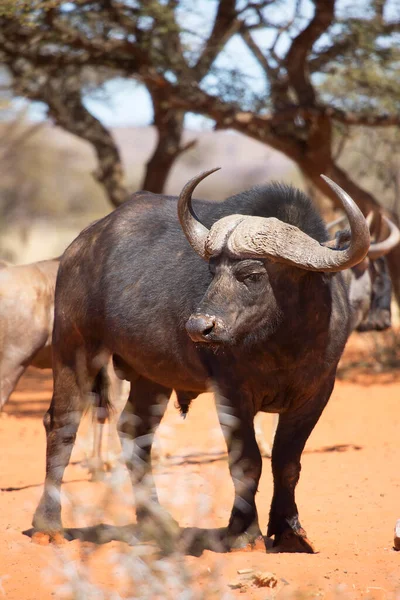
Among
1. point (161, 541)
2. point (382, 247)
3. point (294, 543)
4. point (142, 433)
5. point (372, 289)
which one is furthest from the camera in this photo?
point (372, 289)

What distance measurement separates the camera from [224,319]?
14.0ft

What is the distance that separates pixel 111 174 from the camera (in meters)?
13.7

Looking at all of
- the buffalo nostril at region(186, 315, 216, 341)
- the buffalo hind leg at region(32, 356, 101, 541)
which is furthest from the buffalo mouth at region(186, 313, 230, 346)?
the buffalo hind leg at region(32, 356, 101, 541)

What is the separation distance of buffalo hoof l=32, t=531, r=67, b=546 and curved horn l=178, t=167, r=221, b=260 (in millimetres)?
1972

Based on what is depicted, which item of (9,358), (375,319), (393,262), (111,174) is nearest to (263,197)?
(9,358)

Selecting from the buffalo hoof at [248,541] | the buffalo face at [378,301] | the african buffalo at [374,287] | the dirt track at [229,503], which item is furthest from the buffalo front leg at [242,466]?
the buffalo face at [378,301]

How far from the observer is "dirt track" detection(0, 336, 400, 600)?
13.2 ft

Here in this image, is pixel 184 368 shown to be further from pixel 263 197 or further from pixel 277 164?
pixel 277 164

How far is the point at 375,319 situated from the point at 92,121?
6.63m

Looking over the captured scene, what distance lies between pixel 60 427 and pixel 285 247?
209cm

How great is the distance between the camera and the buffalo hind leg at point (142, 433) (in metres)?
5.47

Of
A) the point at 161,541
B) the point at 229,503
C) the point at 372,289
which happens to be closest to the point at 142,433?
the point at 229,503

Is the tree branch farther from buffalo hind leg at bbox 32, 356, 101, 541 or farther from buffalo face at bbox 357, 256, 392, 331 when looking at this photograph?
buffalo hind leg at bbox 32, 356, 101, 541

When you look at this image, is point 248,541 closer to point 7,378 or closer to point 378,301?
point 7,378
